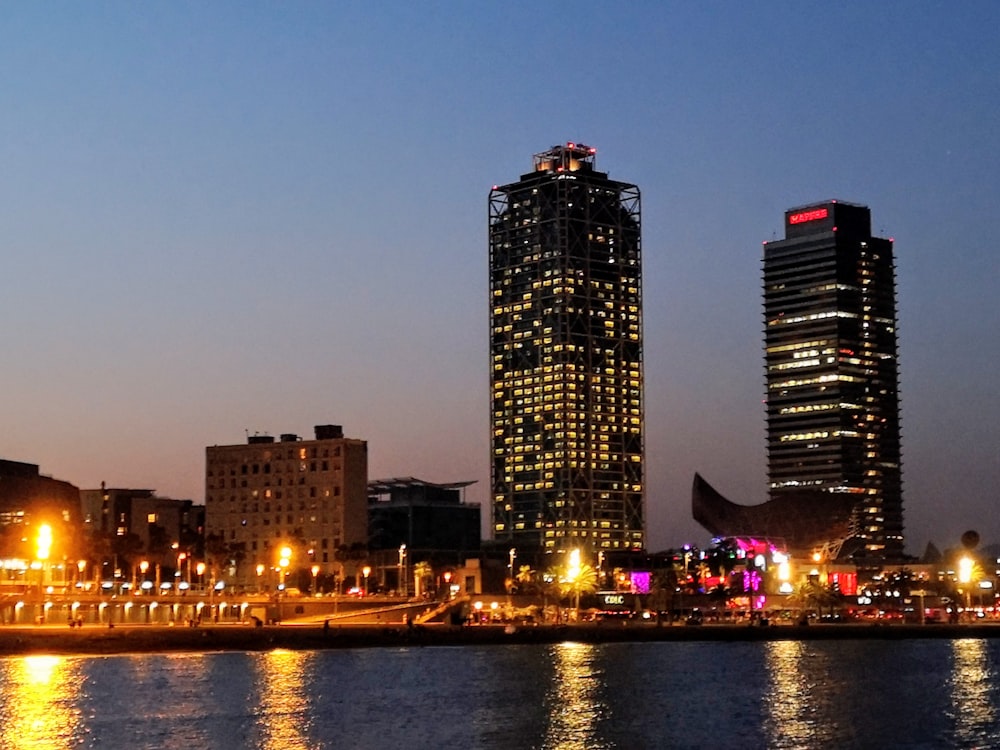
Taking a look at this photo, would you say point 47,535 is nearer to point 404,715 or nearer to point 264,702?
point 264,702

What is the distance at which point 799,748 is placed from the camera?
3381 inches

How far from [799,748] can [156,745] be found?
114 ft

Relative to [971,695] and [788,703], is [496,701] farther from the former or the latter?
[971,695]

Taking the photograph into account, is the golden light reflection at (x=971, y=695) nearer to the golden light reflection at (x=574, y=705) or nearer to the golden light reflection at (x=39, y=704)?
the golden light reflection at (x=574, y=705)

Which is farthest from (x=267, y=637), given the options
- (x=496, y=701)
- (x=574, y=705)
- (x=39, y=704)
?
(x=574, y=705)

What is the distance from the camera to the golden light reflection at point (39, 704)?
87375 millimetres

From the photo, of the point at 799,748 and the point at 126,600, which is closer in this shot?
the point at 799,748

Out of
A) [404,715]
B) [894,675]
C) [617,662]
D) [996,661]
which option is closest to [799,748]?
[404,715]

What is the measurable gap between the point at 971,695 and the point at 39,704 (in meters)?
66.3

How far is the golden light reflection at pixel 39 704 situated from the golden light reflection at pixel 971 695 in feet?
170

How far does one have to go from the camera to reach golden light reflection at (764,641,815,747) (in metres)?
92.4

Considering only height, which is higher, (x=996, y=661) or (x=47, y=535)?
(x=47, y=535)

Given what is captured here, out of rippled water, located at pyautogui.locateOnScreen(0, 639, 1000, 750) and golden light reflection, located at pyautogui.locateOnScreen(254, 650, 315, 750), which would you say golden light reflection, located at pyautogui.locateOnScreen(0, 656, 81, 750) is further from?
golden light reflection, located at pyautogui.locateOnScreen(254, 650, 315, 750)

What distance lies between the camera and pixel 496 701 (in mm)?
110750
